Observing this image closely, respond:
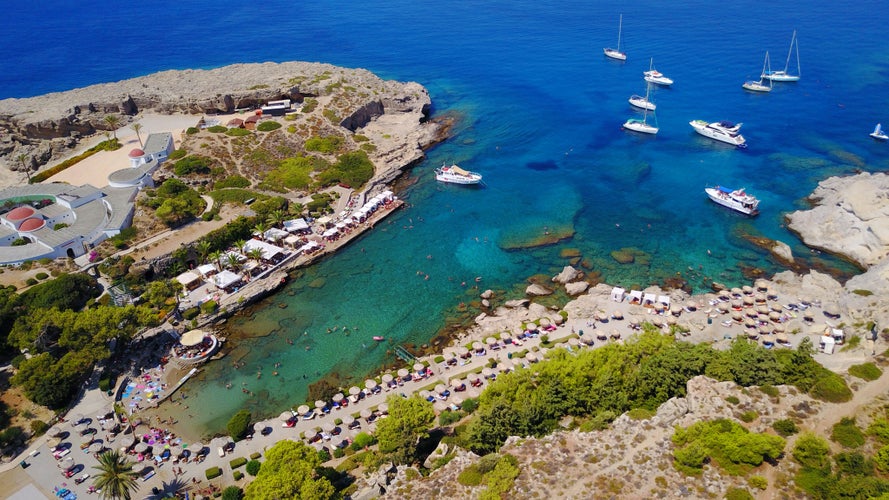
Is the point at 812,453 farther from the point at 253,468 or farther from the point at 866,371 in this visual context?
the point at 253,468

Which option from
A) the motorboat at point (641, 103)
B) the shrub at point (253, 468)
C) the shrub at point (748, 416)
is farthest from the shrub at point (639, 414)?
the motorboat at point (641, 103)

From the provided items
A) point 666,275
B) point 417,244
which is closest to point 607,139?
point 666,275

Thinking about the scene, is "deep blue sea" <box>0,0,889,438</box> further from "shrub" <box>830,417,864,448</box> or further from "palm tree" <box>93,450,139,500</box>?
"shrub" <box>830,417,864,448</box>

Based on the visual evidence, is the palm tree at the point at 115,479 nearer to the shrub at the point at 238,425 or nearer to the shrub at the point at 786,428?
the shrub at the point at 238,425

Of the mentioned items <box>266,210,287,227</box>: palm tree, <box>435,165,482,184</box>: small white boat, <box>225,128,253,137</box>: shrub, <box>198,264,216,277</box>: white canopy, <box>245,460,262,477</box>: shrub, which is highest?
<box>225,128,253,137</box>: shrub

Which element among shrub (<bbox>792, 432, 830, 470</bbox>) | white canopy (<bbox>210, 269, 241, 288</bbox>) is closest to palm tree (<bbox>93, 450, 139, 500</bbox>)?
white canopy (<bbox>210, 269, 241, 288</bbox>)

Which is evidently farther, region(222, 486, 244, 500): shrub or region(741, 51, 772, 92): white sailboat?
region(741, 51, 772, 92): white sailboat
